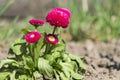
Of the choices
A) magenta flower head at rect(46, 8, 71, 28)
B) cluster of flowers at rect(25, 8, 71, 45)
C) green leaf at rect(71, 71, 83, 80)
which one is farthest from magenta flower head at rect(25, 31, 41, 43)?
green leaf at rect(71, 71, 83, 80)

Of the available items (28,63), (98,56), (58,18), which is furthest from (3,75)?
(98,56)

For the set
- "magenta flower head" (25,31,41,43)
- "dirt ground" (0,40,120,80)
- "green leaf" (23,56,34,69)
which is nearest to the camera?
"magenta flower head" (25,31,41,43)

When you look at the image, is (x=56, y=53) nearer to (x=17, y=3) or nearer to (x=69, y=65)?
(x=69, y=65)

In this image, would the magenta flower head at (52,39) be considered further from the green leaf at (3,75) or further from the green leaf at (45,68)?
the green leaf at (3,75)

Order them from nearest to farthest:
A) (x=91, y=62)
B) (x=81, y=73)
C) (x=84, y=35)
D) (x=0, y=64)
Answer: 1. (x=0, y=64)
2. (x=81, y=73)
3. (x=91, y=62)
4. (x=84, y=35)

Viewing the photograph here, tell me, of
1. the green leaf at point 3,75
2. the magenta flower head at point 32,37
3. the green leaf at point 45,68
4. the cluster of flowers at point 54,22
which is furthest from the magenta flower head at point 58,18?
the green leaf at point 3,75

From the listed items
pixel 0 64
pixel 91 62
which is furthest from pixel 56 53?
pixel 91 62

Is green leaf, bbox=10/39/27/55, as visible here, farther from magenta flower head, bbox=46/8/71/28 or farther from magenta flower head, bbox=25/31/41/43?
magenta flower head, bbox=46/8/71/28
